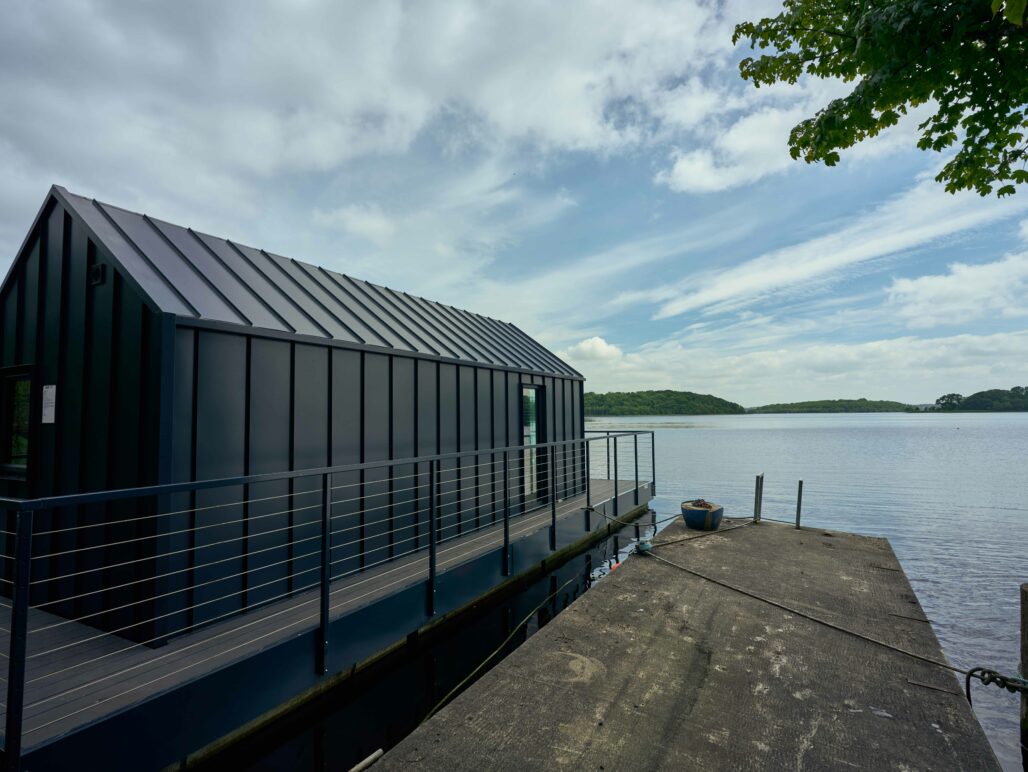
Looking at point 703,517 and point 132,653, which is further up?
point 132,653

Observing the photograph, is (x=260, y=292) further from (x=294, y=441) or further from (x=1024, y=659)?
(x=1024, y=659)

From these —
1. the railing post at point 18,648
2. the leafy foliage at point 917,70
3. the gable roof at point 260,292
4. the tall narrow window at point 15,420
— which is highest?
the leafy foliage at point 917,70

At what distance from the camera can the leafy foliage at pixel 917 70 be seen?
156 inches

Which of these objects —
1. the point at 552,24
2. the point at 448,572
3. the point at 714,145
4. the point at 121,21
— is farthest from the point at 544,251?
the point at 448,572

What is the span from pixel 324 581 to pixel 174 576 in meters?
1.24

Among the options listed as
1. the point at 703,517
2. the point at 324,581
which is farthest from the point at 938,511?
the point at 324,581

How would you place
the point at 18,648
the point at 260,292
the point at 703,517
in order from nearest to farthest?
the point at 18,648 → the point at 260,292 → the point at 703,517

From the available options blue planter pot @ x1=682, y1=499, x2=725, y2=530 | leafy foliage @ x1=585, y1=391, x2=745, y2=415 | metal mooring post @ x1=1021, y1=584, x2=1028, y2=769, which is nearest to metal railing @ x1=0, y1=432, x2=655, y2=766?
blue planter pot @ x1=682, y1=499, x2=725, y2=530

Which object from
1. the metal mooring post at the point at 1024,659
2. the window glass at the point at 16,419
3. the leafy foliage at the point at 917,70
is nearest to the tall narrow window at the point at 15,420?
the window glass at the point at 16,419

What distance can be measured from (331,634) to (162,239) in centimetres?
426

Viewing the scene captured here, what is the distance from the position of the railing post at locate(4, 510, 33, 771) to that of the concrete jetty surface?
5.41ft

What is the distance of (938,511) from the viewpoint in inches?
615

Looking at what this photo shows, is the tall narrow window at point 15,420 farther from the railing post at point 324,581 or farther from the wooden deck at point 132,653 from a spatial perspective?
the railing post at point 324,581

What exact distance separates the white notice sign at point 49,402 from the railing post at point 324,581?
306 centimetres
